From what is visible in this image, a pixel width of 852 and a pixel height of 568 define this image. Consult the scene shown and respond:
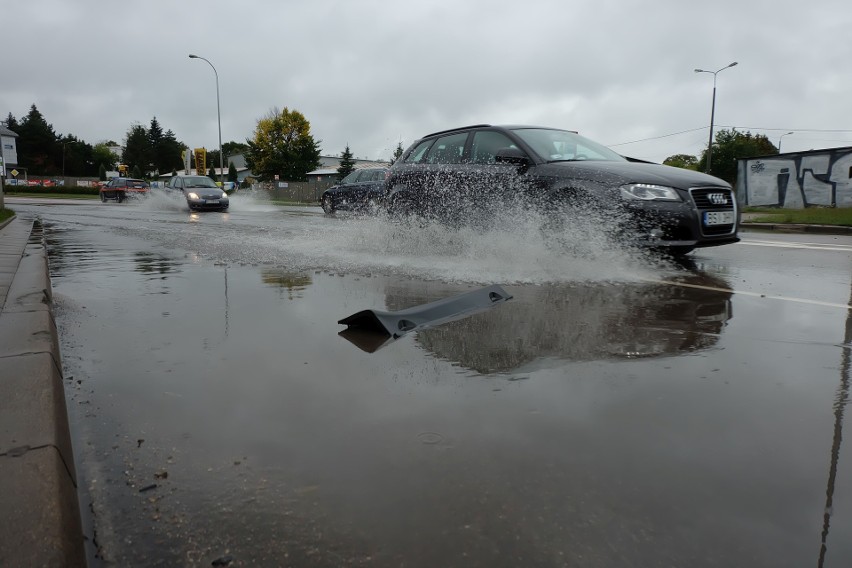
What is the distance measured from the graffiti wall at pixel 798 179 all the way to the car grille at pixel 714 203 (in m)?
20.7

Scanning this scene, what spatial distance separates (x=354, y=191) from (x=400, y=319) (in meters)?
13.4

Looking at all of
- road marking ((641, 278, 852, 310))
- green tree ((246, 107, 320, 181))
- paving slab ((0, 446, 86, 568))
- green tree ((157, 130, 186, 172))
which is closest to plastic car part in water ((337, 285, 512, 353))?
paving slab ((0, 446, 86, 568))

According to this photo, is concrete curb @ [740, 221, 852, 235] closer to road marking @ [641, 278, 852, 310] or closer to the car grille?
the car grille

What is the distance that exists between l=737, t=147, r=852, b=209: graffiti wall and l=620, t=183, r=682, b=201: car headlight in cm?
2154

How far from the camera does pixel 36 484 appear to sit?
→ 5.23 feet

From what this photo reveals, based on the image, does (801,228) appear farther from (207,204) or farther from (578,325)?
(207,204)

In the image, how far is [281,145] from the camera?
70.0 metres

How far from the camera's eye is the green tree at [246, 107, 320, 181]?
69438 mm

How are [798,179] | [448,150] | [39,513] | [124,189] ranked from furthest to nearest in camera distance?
[124,189] → [798,179] → [448,150] → [39,513]

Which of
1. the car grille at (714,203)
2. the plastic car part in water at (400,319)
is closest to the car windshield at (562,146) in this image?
the car grille at (714,203)

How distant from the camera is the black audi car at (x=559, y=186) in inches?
221

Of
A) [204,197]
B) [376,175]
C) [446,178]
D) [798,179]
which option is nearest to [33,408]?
[446,178]

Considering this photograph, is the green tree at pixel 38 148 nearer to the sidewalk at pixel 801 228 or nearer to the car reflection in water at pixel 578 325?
the sidewalk at pixel 801 228

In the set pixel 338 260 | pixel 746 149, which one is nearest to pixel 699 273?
pixel 338 260
